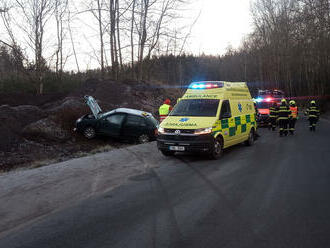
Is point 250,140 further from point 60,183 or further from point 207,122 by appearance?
point 60,183

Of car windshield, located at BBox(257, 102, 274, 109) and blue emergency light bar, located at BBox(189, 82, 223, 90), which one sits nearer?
blue emergency light bar, located at BBox(189, 82, 223, 90)

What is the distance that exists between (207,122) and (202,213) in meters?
5.08

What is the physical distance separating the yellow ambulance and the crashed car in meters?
4.10

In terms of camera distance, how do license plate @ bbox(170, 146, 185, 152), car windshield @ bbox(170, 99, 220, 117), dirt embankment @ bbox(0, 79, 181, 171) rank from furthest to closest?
dirt embankment @ bbox(0, 79, 181, 171), car windshield @ bbox(170, 99, 220, 117), license plate @ bbox(170, 146, 185, 152)

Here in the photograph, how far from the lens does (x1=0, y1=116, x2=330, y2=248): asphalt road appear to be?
4.38m

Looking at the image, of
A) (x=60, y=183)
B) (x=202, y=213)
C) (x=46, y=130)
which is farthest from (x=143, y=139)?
(x=202, y=213)

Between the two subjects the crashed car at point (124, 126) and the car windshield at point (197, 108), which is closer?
the car windshield at point (197, 108)

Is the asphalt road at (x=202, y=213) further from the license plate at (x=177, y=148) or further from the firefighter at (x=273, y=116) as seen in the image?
the firefighter at (x=273, y=116)

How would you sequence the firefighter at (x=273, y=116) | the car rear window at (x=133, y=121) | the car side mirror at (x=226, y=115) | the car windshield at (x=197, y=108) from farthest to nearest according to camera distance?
the firefighter at (x=273, y=116) < the car rear window at (x=133, y=121) < the car windshield at (x=197, y=108) < the car side mirror at (x=226, y=115)

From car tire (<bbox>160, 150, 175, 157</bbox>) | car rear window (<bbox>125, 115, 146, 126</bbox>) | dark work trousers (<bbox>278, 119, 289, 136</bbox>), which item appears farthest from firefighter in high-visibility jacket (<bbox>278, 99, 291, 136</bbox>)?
car tire (<bbox>160, 150, 175, 157</bbox>)

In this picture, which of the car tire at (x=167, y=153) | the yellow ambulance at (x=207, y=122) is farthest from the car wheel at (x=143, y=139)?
the car tire at (x=167, y=153)

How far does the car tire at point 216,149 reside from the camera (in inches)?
398

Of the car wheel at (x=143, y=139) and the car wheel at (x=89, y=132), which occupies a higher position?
the car wheel at (x=89, y=132)

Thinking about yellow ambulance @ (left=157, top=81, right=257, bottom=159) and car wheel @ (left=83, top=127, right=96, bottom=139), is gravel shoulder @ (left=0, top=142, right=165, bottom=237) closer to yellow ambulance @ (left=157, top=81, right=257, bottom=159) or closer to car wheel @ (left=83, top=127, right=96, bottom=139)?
yellow ambulance @ (left=157, top=81, right=257, bottom=159)
